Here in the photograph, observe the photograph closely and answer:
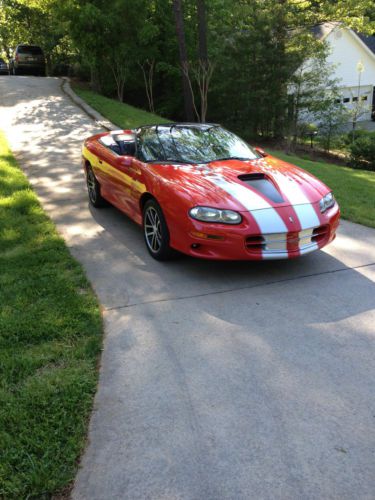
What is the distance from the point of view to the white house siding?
30352 millimetres

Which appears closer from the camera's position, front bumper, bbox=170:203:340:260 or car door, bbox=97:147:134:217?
front bumper, bbox=170:203:340:260

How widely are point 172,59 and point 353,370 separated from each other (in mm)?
19562

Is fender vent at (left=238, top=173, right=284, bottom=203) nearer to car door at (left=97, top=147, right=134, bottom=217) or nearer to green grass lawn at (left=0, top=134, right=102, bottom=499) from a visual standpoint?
car door at (left=97, top=147, right=134, bottom=217)

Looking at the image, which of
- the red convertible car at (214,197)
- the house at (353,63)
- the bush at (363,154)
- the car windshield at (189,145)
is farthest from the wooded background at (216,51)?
the red convertible car at (214,197)

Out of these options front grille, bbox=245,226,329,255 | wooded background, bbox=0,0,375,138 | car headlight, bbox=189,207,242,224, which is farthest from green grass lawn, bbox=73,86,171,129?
front grille, bbox=245,226,329,255

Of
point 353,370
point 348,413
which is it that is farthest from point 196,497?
point 353,370

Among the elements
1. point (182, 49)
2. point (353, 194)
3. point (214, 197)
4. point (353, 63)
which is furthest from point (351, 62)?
point (214, 197)

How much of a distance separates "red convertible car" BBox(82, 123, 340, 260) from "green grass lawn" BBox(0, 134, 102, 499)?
994mm

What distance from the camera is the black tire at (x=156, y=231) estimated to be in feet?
15.5

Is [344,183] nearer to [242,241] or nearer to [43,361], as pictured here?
[242,241]

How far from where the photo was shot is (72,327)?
3.59m

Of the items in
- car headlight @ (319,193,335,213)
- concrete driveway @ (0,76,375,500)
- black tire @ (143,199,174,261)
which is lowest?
concrete driveway @ (0,76,375,500)

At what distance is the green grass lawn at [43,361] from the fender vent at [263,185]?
1.90m

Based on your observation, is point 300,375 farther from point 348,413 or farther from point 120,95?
point 120,95
